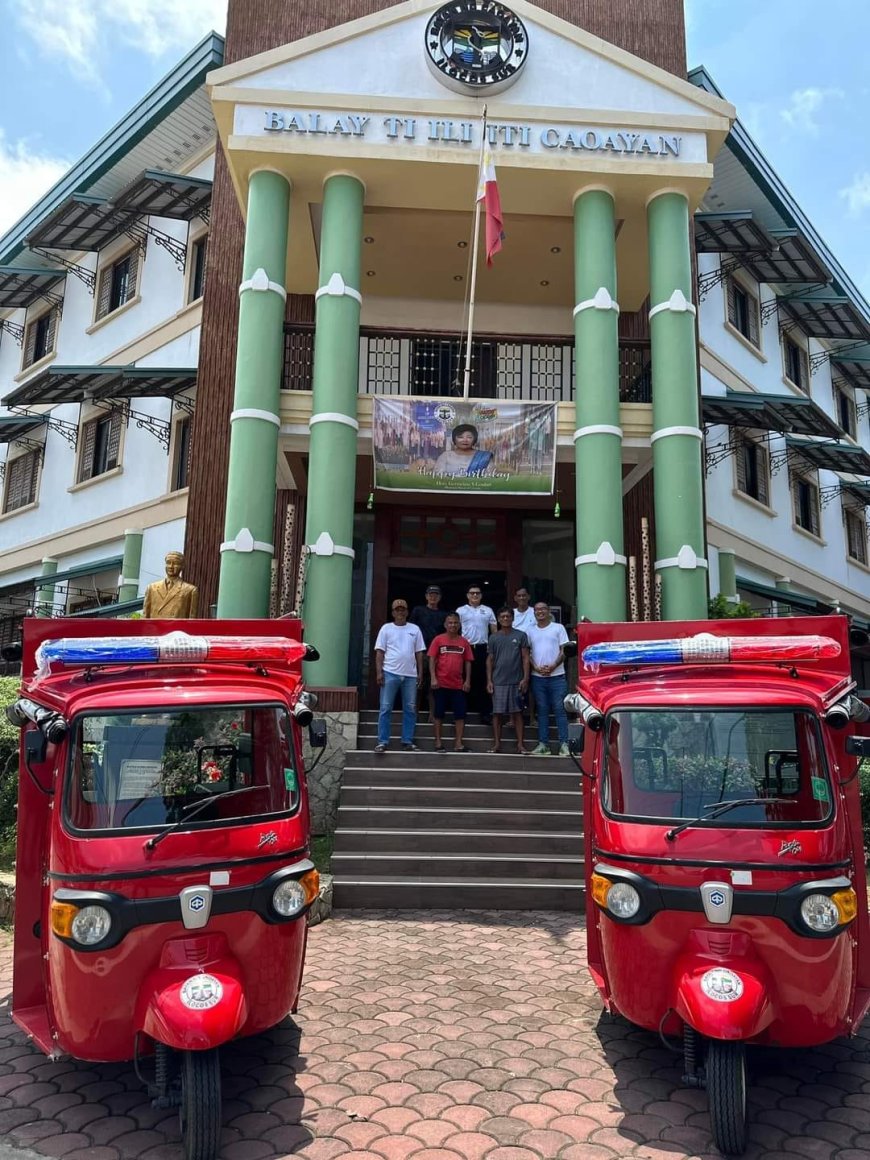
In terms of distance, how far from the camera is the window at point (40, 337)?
20.0 m

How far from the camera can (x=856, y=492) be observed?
21.1 metres

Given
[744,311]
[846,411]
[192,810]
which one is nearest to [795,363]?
[744,311]

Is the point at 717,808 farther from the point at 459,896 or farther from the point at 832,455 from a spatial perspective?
the point at 832,455

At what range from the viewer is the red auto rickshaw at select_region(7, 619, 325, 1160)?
390 centimetres

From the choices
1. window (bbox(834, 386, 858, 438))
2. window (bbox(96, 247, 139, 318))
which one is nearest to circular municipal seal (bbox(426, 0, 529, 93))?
window (bbox(96, 247, 139, 318))

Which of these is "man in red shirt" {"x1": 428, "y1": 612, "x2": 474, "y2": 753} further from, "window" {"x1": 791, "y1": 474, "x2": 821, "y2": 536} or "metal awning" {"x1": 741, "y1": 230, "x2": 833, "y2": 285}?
"window" {"x1": 791, "y1": 474, "x2": 821, "y2": 536}

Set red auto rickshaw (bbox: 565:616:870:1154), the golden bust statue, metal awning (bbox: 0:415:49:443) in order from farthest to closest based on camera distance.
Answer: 1. metal awning (bbox: 0:415:49:443)
2. the golden bust statue
3. red auto rickshaw (bbox: 565:616:870:1154)

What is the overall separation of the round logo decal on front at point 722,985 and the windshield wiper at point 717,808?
62 centimetres

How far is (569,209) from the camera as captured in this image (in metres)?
11.9

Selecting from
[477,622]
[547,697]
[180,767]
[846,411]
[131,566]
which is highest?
[846,411]

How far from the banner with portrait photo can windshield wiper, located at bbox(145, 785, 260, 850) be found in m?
6.79

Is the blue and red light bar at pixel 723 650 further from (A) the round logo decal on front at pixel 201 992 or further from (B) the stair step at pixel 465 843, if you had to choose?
(B) the stair step at pixel 465 843

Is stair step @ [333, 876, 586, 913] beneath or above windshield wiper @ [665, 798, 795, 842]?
beneath

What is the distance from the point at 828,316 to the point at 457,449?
12153 mm
